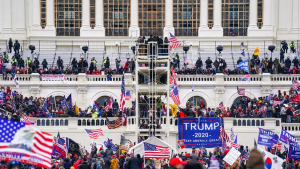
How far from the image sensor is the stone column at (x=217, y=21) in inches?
3155

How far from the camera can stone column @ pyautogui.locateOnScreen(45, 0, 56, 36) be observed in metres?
79.8

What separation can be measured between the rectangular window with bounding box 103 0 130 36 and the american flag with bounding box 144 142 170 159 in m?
45.1

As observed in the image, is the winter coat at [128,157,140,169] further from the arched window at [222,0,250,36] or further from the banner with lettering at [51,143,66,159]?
the arched window at [222,0,250,36]

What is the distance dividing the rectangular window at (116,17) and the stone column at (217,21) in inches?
289

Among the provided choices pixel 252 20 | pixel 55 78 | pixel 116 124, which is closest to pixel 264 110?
pixel 116 124

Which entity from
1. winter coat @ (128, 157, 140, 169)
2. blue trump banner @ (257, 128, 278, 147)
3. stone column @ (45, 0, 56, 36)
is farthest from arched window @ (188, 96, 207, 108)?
winter coat @ (128, 157, 140, 169)

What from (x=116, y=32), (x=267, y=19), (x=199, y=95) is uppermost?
(x=267, y=19)

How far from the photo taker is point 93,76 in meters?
62.9

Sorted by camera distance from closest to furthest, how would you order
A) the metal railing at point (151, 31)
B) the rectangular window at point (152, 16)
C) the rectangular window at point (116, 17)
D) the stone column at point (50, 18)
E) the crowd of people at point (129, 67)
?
1. the crowd of people at point (129, 67)
2. the stone column at point (50, 18)
3. the rectangular window at point (116, 17)
4. the metal railing at point (151, 31)
5. the rectangular window at point (152, 16)

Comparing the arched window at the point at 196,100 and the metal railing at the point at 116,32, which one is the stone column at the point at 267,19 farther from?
the arched window at the point at 196,100

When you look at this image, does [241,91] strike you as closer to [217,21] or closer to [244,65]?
[244,65]

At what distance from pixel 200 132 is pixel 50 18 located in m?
37.9

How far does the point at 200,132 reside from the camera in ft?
146

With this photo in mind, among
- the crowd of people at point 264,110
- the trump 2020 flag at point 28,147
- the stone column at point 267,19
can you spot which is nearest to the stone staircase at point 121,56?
the stone column at point 267,19
